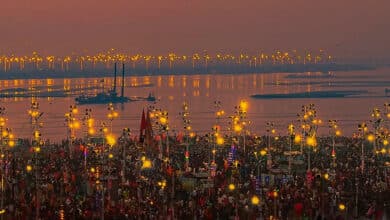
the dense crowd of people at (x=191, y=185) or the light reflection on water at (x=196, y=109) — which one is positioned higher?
the dense crowd of people at (x=191, y=185)

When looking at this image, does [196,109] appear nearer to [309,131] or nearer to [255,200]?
[309,131]

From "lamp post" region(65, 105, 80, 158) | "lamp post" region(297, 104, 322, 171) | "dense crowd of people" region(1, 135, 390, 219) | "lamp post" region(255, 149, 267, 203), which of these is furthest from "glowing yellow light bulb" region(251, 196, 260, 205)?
Result: "lamp post" region(65, 105, 80, 158)

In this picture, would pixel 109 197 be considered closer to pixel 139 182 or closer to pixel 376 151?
pixel 139 182

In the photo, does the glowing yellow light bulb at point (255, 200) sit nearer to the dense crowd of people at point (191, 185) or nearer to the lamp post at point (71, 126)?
the dense crowd of people at point (191, 185)

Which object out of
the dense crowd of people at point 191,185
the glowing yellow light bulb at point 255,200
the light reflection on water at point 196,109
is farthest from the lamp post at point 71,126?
the glowing yellow light bulb at point 255,200

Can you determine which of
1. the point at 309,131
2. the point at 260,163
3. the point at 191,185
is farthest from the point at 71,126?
the point at 191,185

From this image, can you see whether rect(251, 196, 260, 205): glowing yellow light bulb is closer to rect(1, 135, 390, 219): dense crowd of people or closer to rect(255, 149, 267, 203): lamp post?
rect(1, 135, 390, 219): dense crowd of people

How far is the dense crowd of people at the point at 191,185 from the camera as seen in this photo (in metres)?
17.2

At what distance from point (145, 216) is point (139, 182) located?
16.0ft

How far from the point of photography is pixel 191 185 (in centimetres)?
2102

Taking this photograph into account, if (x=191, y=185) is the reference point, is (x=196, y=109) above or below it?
below

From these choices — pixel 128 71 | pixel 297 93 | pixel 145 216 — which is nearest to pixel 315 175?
pixel 145 216

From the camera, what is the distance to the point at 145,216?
16.9 m

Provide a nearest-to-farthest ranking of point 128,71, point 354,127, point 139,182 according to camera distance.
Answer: point 139,182
point 354,127
point 128,71
